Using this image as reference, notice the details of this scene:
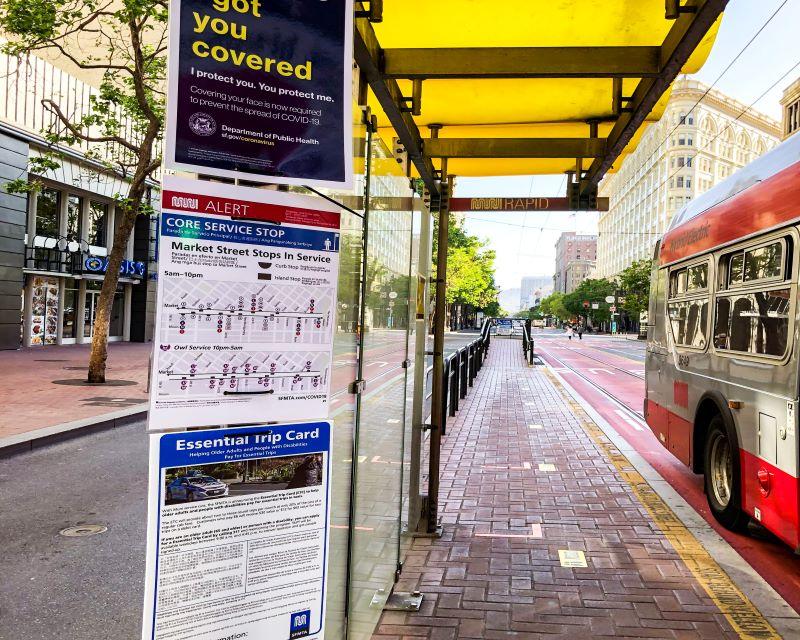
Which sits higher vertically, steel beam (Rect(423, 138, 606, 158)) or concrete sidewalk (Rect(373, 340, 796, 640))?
steel beam (Rect(423, 138, 606, 158))

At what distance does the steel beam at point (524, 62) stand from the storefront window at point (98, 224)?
27.3 m

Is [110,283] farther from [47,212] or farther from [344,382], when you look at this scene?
[47,212]

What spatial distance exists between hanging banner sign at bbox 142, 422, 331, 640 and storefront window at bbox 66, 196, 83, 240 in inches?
1066

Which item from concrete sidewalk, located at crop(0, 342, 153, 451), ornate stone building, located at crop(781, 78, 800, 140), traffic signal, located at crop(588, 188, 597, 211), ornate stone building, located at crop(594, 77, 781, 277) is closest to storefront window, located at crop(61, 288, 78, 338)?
concrete sidewalk, located at crop(0, 342, 153, 451)

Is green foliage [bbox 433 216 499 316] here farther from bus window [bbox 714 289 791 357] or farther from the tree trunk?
bus window [bbox 714 289 791 357]

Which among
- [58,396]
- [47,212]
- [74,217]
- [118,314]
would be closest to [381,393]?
A: [58,396]

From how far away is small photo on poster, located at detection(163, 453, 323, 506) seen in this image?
204 centimetres

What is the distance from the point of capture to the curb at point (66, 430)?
7.80 meters

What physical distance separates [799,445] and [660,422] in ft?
12.0

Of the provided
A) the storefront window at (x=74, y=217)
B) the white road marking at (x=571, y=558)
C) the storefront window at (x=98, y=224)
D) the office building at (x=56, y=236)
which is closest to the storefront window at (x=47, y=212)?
the office building at (x=56, y=236)

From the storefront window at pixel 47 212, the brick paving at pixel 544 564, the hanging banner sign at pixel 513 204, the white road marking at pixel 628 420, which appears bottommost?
the brick paving at pixel 544 564

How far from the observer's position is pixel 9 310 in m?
21.6

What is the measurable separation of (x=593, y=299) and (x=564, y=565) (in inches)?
3870

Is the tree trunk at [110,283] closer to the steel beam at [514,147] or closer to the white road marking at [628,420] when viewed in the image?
the steel beam at [514,147]
